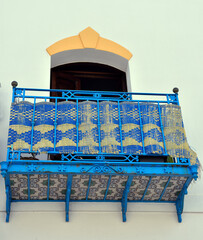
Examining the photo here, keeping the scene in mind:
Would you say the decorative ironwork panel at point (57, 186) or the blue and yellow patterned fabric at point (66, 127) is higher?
the blue and yellow patterned fabric at point (66, 127)

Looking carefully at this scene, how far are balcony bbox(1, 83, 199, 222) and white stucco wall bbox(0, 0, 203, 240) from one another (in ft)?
0.65

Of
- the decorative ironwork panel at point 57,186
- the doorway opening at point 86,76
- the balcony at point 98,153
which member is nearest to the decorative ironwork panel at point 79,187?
the balcony at point 98,153

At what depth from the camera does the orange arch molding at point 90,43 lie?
28.1 feet

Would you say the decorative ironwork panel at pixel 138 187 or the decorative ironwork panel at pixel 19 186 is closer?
the decorative ironwork panel at pixel 19 186

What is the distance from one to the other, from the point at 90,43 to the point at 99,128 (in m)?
2.28

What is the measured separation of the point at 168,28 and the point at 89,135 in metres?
3.37

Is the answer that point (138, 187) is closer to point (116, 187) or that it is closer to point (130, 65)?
point (116, 187)

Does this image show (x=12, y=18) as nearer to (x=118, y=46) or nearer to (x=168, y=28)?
(x=118, y=46)

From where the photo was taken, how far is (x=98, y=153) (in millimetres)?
6723

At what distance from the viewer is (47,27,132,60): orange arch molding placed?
8.56m

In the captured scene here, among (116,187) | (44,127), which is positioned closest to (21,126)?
(44,127)

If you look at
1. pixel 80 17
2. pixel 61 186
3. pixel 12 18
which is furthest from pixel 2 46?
pixel 61 186

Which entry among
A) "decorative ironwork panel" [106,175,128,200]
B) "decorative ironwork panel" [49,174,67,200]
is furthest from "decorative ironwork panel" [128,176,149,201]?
"decorative ironwork panel" [49,174,67,200]

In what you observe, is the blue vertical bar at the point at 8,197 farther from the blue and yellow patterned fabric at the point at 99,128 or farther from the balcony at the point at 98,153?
the blue and yellow patterned fabric at the point at 99,128
